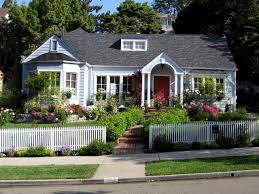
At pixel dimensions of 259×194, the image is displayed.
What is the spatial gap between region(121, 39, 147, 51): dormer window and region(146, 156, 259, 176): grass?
63.8 ft

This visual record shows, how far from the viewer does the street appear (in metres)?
11.6

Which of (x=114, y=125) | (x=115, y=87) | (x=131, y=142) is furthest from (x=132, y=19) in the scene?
(x=114, y=125)

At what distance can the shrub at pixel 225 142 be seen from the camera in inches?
728

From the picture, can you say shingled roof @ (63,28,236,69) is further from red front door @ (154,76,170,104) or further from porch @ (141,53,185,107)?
red front door @ (154,76,170,104)

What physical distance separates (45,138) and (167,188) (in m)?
7.59

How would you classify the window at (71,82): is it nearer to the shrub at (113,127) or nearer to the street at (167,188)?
the shrub at (113,127)

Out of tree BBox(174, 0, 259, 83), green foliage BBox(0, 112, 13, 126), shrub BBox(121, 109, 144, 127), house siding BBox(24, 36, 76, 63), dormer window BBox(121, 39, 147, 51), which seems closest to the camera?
shrub BBox(121, 109, 144, 127)

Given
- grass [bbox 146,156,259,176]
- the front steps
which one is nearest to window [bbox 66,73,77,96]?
the front steps

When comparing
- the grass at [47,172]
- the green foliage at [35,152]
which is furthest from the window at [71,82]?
the grass at [47,172]

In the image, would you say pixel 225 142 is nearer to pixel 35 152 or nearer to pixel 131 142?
pixel 131 142

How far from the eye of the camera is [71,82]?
31250 millimetres

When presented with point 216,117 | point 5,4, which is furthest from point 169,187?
point 5,4

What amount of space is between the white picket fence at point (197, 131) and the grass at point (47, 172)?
393 cm

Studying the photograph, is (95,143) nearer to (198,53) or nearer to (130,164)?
(130,164)
